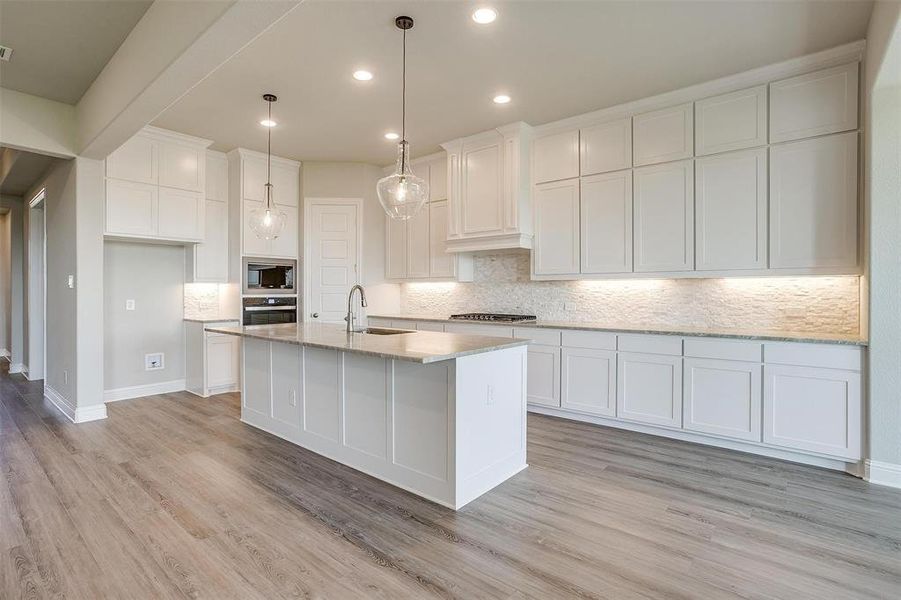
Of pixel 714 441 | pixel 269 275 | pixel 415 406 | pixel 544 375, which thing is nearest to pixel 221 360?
pixel 269 275

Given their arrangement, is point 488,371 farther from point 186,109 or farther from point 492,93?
point 186,109

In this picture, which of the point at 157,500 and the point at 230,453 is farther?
the point at 230,453

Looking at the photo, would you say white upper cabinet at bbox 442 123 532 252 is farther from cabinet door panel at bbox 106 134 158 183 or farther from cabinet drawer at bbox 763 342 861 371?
cabinet door panel at bbox 106 134 158 183

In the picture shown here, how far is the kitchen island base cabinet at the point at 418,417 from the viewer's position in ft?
8.64

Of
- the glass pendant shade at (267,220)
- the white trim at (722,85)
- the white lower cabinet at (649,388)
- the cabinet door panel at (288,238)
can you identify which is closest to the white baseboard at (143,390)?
the cabinet door panel at (288,238)

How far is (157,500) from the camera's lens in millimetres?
2709

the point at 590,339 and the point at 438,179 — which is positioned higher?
the point at 438,179

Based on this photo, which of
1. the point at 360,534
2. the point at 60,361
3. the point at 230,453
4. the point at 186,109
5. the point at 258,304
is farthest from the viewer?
the point at 258,304

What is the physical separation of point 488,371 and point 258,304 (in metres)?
3.84

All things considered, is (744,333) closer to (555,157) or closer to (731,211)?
(731,211)

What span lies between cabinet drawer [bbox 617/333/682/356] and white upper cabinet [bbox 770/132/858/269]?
0.93 metres

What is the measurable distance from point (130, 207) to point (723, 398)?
19.0 ft

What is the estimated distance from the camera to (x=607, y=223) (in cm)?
436

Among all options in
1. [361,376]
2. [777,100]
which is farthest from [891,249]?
[361,376]
